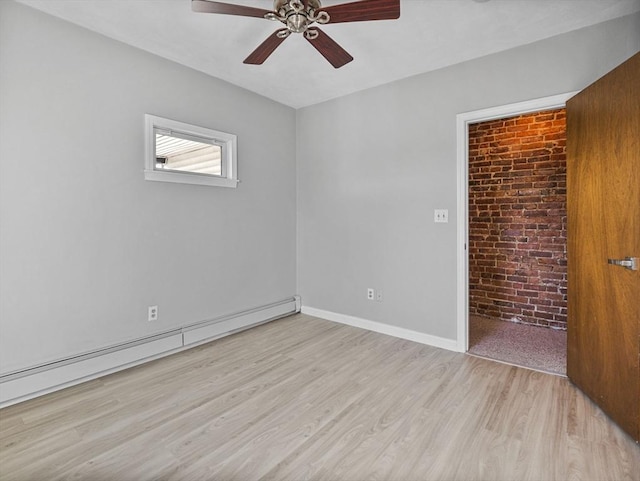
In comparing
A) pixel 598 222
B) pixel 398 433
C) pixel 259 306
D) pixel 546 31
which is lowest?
pixel 398 433

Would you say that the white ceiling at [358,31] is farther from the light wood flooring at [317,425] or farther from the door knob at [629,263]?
the light wood flooring at [317,425]

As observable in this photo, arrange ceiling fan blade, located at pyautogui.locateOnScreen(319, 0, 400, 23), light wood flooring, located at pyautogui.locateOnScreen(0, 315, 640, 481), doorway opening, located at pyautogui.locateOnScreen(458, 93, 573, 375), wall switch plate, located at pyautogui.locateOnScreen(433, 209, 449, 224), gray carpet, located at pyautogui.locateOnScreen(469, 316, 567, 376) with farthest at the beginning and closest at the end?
doorway opening, located at pyautogui.locateOnScreen(458, 93, 573, 375), wall switch plate, located at pyautogui.locateOnScreen(433, 209, 449, 224), gray carpet, located at pyautogui.locateOnScreen(469, 316, 567, 376), ceiling fan blade, located at pyautogui.locateOnScreen(319, 0, 400, 23), light wood flooring, located at pyautogui.locateOnScreen(0, 315, 640, 481)

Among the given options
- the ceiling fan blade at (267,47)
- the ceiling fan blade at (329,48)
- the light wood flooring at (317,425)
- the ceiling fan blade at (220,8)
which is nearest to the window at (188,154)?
the ceiling fan blade at (267,47)

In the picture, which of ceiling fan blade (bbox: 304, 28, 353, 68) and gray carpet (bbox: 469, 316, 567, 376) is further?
gray carpet (bbox: 469, 316, 567, 376)

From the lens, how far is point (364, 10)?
5.75 ft

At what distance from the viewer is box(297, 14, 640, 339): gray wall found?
8.27 feet

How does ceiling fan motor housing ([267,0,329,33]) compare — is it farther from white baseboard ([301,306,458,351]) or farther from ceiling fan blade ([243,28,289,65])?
white baseboard ([301,306,458,351])

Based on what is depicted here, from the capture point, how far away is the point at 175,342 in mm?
2938

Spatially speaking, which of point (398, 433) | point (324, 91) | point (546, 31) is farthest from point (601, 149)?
point (324, 91)

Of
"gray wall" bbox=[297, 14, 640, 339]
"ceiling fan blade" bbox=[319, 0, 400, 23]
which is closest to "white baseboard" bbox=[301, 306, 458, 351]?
"gray wall" bbox=[297, 14, 640, 339]

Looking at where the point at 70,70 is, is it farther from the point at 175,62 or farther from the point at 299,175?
the point at 299,175

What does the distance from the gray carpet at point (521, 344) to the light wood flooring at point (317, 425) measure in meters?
0.20

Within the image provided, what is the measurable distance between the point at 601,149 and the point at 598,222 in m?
0.45

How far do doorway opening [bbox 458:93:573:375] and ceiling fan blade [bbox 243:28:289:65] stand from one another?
6.90ft
